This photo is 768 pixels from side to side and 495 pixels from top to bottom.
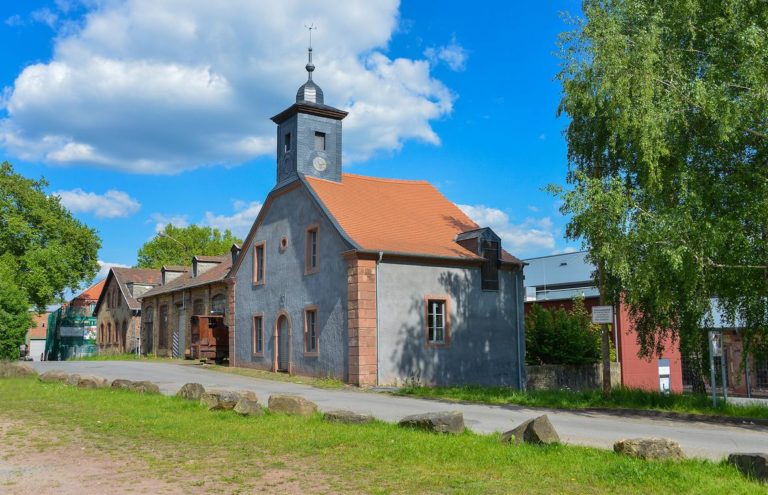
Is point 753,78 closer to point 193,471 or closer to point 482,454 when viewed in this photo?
point 482,454

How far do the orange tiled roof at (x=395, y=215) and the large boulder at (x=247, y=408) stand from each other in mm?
10528

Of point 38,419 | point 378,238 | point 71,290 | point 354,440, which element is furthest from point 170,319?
point 354,440

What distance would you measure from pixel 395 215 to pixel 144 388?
490 inches

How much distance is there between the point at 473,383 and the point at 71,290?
36331 mm

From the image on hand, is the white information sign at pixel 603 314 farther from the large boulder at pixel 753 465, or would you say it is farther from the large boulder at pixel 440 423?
the large boulder at pixel 753 465

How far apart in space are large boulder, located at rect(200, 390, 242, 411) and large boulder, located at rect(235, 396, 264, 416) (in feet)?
1.11

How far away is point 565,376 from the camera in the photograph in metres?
27.4

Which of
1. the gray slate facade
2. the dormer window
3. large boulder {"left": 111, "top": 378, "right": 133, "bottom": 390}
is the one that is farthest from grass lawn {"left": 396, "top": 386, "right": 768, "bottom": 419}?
the dormer window

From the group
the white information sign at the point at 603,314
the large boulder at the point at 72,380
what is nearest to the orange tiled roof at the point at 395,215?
the white information sign at the point at 603,314

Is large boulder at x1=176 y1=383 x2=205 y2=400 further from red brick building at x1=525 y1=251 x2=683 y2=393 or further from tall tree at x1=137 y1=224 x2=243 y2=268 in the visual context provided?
tall tree at x1=137 y1=224 x2=243 y2=268

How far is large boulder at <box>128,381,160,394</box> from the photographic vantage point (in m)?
16.9

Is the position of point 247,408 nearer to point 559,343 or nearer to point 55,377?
point 55,377

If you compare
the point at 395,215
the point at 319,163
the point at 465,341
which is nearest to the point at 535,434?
the point at 465,341

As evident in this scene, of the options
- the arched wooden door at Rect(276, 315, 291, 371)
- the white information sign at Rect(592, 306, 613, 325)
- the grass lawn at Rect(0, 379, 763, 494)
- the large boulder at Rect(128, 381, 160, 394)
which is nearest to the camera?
the grass lawn at Rect(0, 379, 763, 494)
